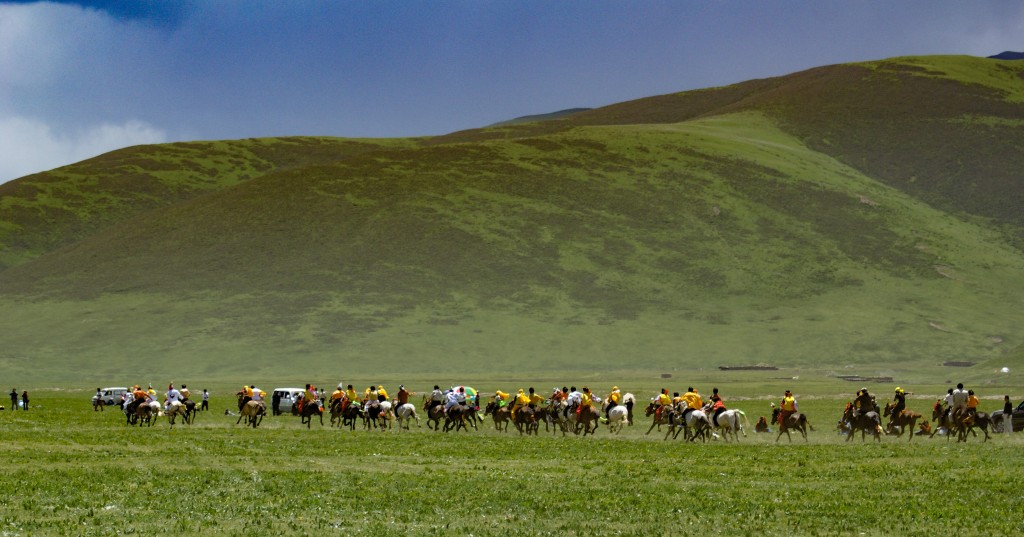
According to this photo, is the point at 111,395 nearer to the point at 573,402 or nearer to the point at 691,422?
the point at 573,402

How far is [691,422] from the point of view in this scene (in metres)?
40.3

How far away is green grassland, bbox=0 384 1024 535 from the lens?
20.9 m

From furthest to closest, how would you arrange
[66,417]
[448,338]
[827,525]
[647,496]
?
[448,338]
[66,417]
[647,496]
[827,525]

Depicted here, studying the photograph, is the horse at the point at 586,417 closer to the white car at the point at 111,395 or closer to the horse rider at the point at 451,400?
the horse rider at the point at 451,400

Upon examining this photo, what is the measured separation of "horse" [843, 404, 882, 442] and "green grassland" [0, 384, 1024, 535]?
0.64m

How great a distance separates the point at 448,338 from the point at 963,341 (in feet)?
161

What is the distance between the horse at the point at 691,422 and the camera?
40.2 m

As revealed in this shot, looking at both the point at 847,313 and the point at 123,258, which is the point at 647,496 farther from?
the point at 123,258

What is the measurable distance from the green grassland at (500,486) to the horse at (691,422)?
0.71m

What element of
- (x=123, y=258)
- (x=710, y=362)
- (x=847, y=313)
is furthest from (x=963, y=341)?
(x=123, y=258)

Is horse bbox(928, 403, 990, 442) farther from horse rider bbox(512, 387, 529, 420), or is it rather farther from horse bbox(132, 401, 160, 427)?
horse bbox(132, 401, 160, 427)

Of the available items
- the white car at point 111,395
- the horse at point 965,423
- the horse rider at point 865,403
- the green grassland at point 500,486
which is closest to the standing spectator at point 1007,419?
the horse at point 965,423

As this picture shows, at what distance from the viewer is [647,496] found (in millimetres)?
24578

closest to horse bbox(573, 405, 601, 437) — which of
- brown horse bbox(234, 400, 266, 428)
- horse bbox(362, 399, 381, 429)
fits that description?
horse bbox(362, 399, 381, 429)
